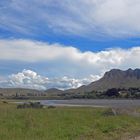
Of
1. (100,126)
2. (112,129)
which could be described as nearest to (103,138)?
(112,129)

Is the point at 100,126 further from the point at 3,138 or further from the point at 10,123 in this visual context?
the point at 3,138

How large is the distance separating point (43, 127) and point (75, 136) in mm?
4234

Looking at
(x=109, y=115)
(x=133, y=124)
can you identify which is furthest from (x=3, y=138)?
(x=109, y=115)

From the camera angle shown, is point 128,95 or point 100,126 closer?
point 100,126

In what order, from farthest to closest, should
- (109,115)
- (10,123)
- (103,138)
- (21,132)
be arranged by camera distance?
1. (109,115)
2. (10,123)
3. (21,132)
4. (103,138)

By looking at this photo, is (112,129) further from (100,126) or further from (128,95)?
(128,95)

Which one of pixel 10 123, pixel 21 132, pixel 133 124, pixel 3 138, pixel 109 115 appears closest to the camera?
pixel 3 138

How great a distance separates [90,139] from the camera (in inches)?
939

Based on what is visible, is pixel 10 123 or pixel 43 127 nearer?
pixel 43 127

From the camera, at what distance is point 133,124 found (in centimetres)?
3456

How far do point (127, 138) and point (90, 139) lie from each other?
269 centimetres

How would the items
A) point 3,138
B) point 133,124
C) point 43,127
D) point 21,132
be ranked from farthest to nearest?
1. point 133,124
2. point 43,127
3. point 21,132
4. point 3,138

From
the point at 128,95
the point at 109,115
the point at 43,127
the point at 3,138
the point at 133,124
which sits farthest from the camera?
the point at 128,95

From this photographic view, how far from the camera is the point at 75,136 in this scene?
25.6m
